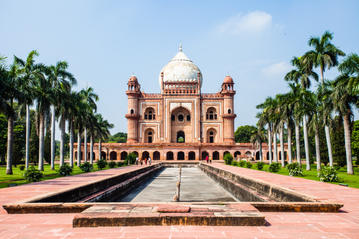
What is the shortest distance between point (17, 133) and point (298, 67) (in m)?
32.9

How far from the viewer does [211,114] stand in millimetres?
45250

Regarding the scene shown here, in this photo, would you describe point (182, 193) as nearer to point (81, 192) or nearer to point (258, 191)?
point (258, 191)

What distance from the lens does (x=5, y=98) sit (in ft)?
51.9

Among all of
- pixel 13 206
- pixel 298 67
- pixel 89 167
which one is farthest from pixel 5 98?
pixel 298 67

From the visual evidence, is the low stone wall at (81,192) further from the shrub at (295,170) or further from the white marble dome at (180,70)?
the white marble dome at (180,70)

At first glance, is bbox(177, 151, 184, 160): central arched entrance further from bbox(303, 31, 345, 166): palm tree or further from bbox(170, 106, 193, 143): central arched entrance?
bbox(303, 31, 345, 166): palm tree

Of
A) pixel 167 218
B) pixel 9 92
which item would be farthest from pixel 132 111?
pixel 167 218

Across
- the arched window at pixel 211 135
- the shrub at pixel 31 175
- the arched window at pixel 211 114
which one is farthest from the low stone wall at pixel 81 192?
the arched window at pixel 211 114

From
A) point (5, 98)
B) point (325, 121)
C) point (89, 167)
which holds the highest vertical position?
point (5, 98)

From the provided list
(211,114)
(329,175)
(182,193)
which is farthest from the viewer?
(211,114)

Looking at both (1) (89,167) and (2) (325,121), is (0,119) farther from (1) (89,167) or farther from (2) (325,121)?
(2) (325,121)

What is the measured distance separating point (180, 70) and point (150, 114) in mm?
9148

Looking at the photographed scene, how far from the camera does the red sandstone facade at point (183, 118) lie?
41188mm

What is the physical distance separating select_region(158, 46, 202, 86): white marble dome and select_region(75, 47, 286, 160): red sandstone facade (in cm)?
85
